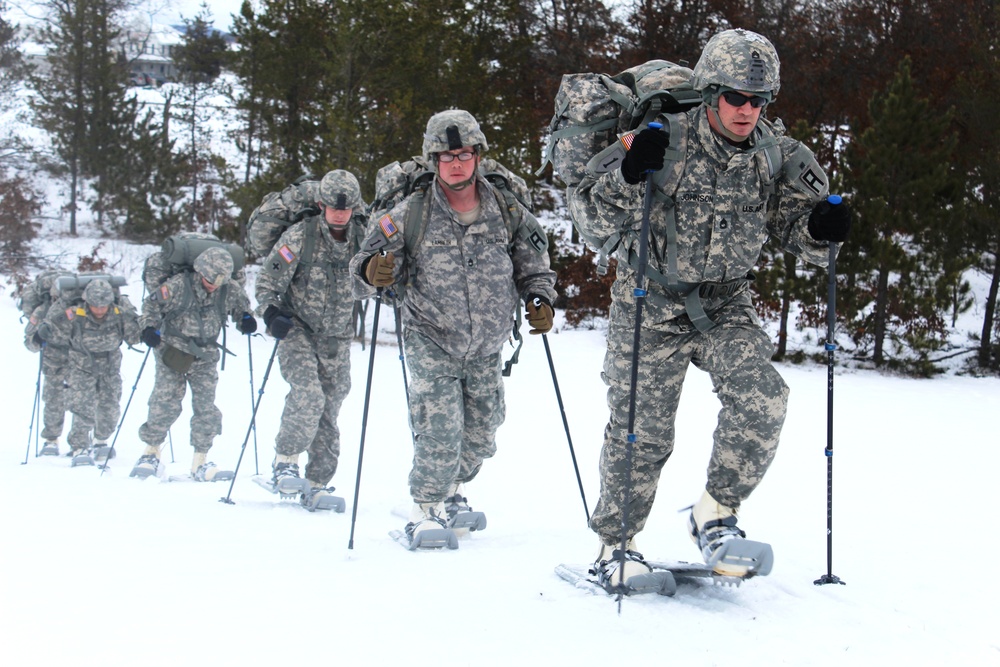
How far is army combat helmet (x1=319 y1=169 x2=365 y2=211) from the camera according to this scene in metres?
7.35

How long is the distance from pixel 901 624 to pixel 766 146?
77.7 inches

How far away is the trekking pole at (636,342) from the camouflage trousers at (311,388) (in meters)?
4.12

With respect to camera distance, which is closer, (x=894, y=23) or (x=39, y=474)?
(x=39, y=474)

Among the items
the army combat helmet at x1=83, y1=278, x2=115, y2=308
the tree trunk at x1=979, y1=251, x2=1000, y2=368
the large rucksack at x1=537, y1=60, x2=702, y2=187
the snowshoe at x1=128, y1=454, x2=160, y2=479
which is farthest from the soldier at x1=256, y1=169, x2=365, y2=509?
the tree trunk at x1=979, y1=251, x2=1000, y2=368

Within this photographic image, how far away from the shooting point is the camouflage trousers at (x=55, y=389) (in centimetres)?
1242

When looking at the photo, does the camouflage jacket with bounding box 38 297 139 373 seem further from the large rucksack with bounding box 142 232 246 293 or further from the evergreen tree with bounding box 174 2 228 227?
the evergreen tree with bounding box 174 2 228 227

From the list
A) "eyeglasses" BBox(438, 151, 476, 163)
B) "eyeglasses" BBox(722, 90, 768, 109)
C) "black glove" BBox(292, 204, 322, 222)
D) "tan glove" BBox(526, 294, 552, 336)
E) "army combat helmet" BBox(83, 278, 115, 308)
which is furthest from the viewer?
"army combat helmet" BBox(83, 278, 115, 308)

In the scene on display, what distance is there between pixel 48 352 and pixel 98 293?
1669mm

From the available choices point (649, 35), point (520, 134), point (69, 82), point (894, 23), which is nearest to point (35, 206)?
point (69, 82)

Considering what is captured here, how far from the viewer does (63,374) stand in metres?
12.4

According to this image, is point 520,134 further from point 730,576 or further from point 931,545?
point 730,576

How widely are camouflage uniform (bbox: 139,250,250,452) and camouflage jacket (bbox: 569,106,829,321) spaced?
639 centimetres

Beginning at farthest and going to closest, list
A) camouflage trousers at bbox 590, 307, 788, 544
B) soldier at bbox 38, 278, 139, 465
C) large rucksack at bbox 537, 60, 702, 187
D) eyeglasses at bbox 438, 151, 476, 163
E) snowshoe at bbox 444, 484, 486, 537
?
soldier at bbox 38, 278, 139, 465, snowshoe at bbox 444, 484, 486, 537, eyeglasses at bbox 438, 151, 476, 163, large rucksack at bbox 537, 60, 702, 187, camouflage trousers at bbox 590, 307, 788, 544

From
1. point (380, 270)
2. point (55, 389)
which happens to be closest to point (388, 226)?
point (380, 270)
